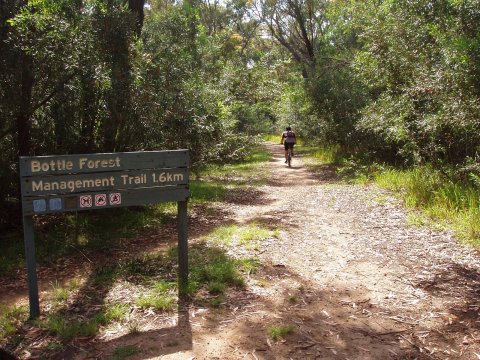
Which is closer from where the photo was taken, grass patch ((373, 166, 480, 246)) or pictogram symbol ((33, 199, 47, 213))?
pictogram symbol ((33, 199, 47, 213))

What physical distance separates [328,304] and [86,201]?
9.20ft

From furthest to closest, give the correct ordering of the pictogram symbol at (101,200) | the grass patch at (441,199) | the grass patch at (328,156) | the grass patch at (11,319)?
the grass patch at (328,156), the grass patch at (441,199), the pictogram symbol at (101,200), the grass patch at (11,319)

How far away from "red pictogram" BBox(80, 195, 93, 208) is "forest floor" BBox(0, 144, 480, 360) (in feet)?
3.98

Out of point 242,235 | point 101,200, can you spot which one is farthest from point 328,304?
point 242,235

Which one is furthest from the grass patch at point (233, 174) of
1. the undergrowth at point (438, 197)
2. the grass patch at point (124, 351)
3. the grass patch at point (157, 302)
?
the grass patch at point (124, 351)

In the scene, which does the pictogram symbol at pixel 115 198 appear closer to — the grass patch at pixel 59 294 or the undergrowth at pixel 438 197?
the grass patch at pixel 59 294

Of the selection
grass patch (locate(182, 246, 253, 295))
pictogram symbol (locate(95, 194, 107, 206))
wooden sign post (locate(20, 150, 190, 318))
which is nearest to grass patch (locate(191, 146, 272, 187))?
grass patch (locate(182, 246, 253, 295))

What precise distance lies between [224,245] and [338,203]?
13.1 feet

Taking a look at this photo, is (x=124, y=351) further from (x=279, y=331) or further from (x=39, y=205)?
(x=39, y=205)

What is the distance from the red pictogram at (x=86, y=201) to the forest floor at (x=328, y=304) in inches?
47.7

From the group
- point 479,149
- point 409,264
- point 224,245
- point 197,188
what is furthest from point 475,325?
point 197,188

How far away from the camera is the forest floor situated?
3.76 metres

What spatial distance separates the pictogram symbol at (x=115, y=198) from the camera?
4.49 metres

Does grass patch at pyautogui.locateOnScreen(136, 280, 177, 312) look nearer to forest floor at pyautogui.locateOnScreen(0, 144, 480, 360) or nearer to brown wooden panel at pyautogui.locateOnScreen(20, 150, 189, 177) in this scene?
forest floor at pyautogui.locateOnScreen(0, 144, 480, 360)
